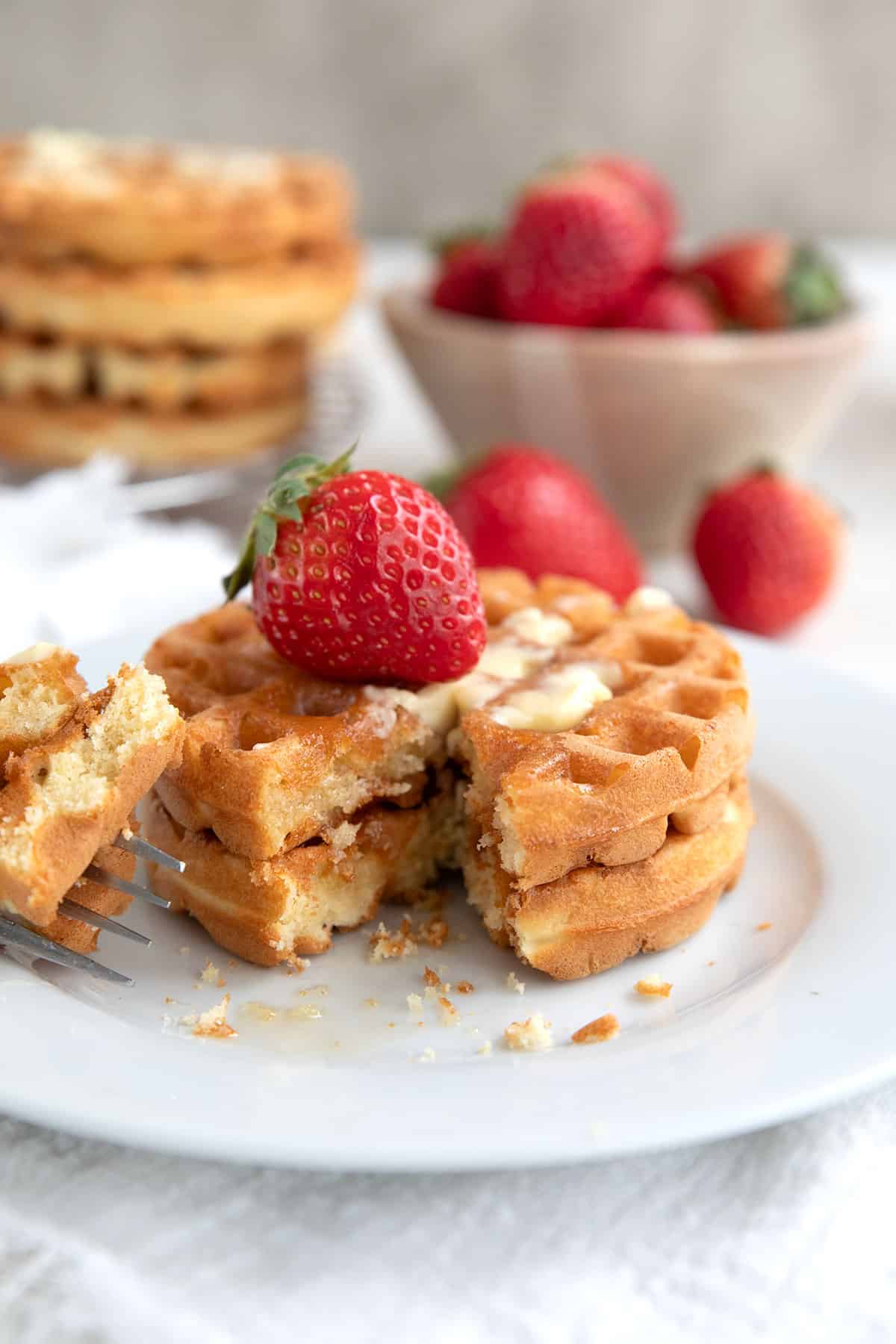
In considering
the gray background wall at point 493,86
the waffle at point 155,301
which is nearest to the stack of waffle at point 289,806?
the waffle at point 155,301

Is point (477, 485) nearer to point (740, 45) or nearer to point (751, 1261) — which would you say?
point (751, 1261)

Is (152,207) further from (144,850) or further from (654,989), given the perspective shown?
(654,989)

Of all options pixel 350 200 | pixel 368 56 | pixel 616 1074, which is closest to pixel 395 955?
pixel 616 1074

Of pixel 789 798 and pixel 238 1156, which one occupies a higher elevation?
pixel 238 1156

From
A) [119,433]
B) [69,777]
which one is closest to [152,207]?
[119,433]

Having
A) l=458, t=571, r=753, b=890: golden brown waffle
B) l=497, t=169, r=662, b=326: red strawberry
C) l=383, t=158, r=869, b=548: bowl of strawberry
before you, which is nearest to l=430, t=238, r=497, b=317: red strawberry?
l=383, t=158, r=869, b=548: bowl of strawberry
